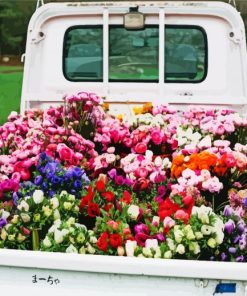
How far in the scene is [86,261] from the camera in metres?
2.45

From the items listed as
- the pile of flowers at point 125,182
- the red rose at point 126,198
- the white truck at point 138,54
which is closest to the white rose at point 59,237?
the pile of flowers at point 125,182

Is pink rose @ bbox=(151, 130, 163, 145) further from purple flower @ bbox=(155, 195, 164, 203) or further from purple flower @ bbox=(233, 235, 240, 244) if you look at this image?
purple flower @ bbox=(233, 235, 240, 244)

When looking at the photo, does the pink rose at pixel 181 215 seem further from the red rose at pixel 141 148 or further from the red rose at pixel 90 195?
the red rose at pixel 141 148

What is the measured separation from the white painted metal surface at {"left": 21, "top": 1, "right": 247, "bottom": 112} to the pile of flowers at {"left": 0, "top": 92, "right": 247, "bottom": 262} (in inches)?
34.6

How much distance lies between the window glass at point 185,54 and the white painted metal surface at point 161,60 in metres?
0.05

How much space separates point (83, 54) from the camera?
18.7 feet

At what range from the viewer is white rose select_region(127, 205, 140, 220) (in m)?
2.98

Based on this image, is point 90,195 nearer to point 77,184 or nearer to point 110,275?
point 77,184

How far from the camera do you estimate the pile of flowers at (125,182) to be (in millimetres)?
2791

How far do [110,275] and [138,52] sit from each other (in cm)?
352

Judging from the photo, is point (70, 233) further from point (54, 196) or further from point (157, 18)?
point (157, 18)

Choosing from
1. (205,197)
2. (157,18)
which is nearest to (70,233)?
(205,197)

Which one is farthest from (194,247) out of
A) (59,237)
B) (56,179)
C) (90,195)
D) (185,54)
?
(185,54)

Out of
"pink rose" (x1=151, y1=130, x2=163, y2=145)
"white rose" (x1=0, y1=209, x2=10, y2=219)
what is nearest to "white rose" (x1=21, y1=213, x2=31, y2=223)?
"white rose" (x1=0, y1=209, x2=10, y2=219)
